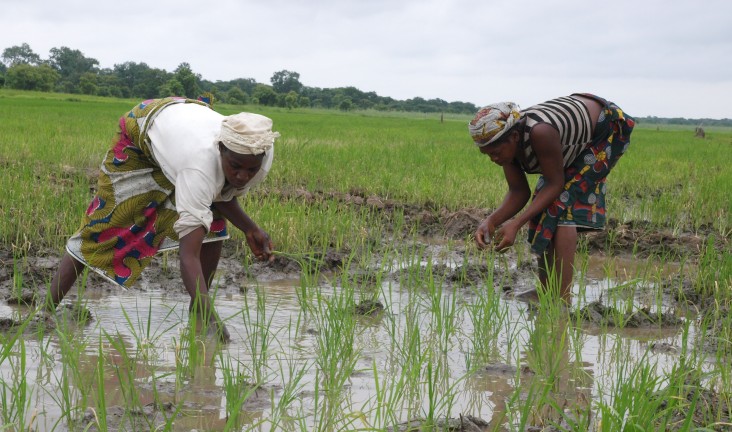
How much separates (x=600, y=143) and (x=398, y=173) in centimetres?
446

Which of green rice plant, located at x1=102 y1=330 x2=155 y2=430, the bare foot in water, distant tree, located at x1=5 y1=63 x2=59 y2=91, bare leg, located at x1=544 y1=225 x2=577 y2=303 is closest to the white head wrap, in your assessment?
green rice plant, located at x1=102 y1=330 x2=155 y2=430

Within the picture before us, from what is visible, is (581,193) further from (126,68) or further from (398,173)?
(126,68)

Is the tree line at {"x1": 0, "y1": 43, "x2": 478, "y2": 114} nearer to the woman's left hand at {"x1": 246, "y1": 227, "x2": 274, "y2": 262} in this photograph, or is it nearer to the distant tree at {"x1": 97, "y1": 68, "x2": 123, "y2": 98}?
the distant tree at {"x1": 97, "y1": 68, "x2": 123, "y2": 98}

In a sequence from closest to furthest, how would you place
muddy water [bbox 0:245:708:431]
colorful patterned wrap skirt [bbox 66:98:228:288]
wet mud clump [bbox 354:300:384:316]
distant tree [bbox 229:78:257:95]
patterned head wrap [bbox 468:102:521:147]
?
muddy water [bbox 0:245:708:431] < colorful patterned wrap skirt [bbox 66:98:228:288] < patterned head wrap [bbox 468:102:521:147] < wet mud clump [bbox 354:300:384:316] < distant tree [bbox 229:78:257:95]

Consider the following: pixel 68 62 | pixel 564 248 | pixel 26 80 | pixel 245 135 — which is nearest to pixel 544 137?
pixel 564 248

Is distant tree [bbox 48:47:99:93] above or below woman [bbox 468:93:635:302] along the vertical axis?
above

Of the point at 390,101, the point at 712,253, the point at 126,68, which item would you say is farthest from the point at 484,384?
the point at 126,68

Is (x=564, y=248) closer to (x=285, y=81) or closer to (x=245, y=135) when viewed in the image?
(x=245, y=135)

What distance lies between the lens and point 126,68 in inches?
2972

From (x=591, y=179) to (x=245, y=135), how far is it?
6.16 ft

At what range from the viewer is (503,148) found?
366 cm

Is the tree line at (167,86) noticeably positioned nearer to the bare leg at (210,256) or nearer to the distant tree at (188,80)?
the distant tree at (188,80)

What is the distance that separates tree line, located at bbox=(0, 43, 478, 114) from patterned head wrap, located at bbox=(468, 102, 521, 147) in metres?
42.9

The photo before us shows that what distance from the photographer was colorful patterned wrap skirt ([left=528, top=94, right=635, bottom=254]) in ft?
13.0
